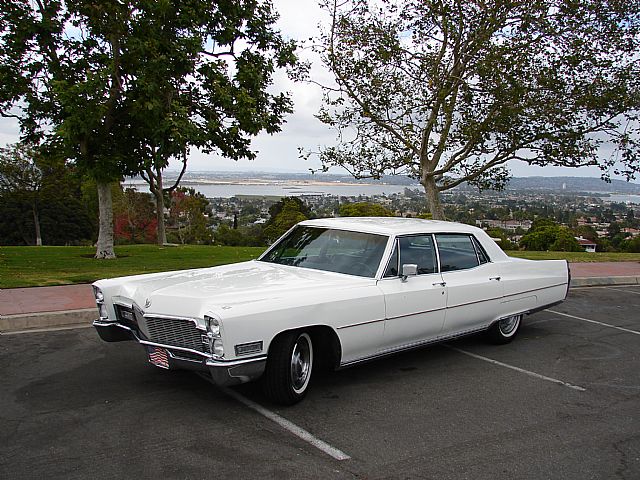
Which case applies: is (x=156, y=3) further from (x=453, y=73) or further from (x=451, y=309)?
(x=451, y=309)

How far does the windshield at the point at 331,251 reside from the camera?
19.1 ft

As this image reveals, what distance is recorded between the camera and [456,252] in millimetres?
6660

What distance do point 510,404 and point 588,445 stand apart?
2.88ft

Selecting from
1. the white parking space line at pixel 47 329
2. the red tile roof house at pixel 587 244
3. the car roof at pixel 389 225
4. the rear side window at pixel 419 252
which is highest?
the car roof at pixel 389 225

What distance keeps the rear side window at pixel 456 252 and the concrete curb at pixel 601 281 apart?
22.0 ft

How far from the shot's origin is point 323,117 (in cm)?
1577

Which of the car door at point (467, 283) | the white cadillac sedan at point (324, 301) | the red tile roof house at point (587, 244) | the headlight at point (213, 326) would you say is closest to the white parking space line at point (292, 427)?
the white cadillac sedan at point (324, 301)

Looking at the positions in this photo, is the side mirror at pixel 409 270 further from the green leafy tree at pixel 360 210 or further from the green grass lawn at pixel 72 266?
the green leafy tree at pixel 360 210

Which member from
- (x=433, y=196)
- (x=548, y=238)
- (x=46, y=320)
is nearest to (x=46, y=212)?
(x=548, y=238)

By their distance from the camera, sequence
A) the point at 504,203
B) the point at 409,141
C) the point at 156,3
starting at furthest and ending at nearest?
the point at 504,203 < the point at 409,141 < the point at 156,3

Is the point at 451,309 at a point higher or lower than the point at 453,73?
lower

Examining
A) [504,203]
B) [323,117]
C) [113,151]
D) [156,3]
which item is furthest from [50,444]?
[504,203]

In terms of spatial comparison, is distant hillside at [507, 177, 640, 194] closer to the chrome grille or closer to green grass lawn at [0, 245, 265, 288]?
green grass lawn at [0, 245, 265, 288]

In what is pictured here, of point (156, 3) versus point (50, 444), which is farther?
point (156, 3)
